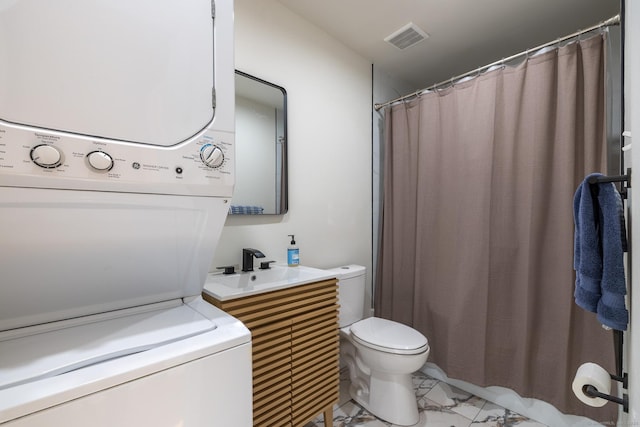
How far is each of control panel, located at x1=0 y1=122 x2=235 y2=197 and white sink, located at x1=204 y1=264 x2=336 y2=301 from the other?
0.46m

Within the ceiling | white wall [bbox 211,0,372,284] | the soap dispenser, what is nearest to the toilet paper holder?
the soap dispenser

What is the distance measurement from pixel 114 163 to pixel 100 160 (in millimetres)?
25

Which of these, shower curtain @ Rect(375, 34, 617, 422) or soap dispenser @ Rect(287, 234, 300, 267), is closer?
shower curtain @ Rect(375, 34, 617, 422)

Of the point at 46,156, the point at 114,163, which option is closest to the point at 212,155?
the point at 114,163

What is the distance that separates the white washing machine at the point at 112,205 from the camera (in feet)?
1.71

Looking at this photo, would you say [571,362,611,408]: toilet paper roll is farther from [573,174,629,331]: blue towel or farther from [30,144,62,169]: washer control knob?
[30,144,62,169]: washer control knob

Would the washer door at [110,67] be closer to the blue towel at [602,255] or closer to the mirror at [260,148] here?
the mirror at [260,148]

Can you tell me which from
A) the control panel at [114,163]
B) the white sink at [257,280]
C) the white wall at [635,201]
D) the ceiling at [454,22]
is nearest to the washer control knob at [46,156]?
the control panel at [114,163]

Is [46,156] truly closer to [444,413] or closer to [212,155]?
[212,155]

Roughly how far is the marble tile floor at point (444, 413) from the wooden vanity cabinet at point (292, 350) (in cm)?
24

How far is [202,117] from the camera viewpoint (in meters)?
0.72

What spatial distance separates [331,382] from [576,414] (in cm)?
128

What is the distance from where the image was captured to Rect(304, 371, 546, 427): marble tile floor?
153cm

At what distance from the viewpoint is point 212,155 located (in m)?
0.73
